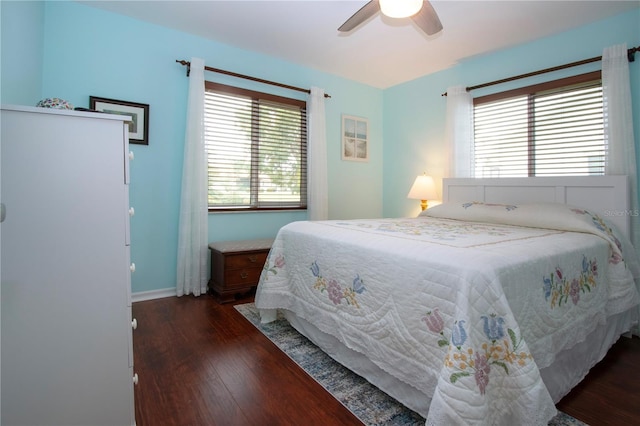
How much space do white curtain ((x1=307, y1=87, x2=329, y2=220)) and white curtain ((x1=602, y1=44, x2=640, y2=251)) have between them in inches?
99.5

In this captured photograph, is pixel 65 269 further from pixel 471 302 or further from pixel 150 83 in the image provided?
pixel 150 83

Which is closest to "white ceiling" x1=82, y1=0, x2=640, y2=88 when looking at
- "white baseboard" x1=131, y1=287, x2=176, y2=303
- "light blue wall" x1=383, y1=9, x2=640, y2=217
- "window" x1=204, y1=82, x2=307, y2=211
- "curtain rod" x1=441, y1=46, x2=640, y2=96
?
"light blue wall" x1=383, y1=9, x2=640, y2=217

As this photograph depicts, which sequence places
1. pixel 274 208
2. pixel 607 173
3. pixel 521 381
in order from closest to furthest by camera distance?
→ pixel 521 381, pixel 607 173, pixel 274 208

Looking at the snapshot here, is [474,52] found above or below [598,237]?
above

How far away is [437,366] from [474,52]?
3.26m

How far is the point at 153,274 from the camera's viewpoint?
305 centimetres

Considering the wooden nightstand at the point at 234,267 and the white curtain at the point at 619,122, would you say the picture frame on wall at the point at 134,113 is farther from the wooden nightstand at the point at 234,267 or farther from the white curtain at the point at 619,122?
the white curtain at the point at 619,122

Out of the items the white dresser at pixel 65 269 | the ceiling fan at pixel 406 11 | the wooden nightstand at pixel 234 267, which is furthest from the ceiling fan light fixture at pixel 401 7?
the wooden nightstand at pixel 234 267

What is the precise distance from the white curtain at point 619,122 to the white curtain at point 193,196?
3.35 metres

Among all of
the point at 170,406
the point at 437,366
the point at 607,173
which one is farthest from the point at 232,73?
the point at 607,173

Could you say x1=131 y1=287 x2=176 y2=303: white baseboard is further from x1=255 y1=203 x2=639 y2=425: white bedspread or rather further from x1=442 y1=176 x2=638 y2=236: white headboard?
x1=442 y1=176 x2=638 y2=236: white headboard

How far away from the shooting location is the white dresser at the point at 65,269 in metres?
1.09

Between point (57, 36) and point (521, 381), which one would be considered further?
point (57, 36)

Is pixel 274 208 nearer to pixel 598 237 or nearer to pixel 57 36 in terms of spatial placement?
pixel 57 36
